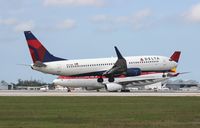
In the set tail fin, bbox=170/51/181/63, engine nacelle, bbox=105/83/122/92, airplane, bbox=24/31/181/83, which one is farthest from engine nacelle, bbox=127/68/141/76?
tail fin, bbox=170/51/181/63

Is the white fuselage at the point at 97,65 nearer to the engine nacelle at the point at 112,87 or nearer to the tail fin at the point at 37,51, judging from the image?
the tail fin at the point at 37,51

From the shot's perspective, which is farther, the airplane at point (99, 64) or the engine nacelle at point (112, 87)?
the engine nacelle at point (112, 87)

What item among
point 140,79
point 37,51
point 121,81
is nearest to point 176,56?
point 140,79

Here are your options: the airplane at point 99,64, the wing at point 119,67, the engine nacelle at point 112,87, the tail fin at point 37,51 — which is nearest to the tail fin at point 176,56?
Answer: the airplane at point 99,64

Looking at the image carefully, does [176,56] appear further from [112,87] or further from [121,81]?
[112,87]

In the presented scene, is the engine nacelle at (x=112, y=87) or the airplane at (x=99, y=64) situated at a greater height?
the airplane at (x=99, y=64)

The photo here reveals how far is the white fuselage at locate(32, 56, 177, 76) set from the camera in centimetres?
10100

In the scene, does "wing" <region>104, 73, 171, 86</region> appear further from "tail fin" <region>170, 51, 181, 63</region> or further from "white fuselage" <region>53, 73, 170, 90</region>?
"tail fin" <region>170, 51, 181, 63</region>

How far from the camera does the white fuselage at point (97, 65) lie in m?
101
